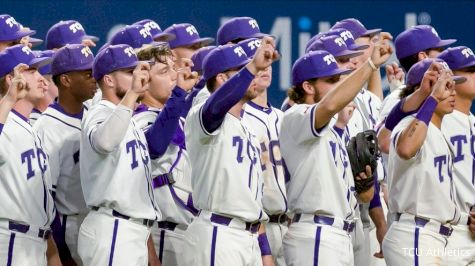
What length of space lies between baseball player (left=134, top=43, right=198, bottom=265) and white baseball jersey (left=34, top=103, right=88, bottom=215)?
1.26 feet

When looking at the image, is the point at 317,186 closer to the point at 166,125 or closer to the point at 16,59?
the point at 166,125

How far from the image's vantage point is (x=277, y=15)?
421 inches

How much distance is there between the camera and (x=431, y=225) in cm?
724

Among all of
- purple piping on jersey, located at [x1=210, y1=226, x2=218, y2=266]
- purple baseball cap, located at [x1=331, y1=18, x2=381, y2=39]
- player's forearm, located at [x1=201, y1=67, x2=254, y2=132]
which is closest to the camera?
player's forearm, located at [x1=201, y1=67, x2=254, y2=132]

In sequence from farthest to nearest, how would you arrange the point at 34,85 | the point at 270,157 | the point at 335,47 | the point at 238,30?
the point at 238,30
the point at 335,47
the point at 270,157
the point at 34,85

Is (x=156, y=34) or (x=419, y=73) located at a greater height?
(x=156, y=34)

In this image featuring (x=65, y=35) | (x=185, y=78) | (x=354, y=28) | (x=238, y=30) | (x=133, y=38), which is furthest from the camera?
(x=354, y=28)

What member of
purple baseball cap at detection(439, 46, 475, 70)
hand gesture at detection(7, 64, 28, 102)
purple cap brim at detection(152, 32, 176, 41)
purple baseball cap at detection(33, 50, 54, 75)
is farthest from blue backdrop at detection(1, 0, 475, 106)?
hand gesture at detection(7, 64, 28, 102)

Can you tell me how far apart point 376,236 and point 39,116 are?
230 centimetres

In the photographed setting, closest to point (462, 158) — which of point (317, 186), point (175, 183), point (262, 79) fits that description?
point (317, 186)

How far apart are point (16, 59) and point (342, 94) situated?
5.38ft

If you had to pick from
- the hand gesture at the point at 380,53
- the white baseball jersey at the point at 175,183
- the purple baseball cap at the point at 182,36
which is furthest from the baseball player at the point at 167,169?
the purple baseball cap at the point at 182,36

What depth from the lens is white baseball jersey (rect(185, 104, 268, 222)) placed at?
684 centimetres

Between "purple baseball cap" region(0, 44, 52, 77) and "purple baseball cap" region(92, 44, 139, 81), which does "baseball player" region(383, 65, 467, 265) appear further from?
"purple baseball cap" region(0, 44, 52, 77)
